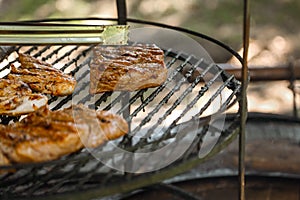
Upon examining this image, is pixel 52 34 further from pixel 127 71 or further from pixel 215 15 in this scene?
pixel 215 15

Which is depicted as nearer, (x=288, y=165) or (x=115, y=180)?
(x=115, y=180)

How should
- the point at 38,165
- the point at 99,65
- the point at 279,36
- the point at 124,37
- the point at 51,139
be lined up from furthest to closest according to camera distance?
1. the point at 279,36
2. the point at 124,37
3. the point at 99,65
4. the point at 51,139
5. the point at 38,165

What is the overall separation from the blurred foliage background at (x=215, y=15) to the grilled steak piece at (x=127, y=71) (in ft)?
9.06

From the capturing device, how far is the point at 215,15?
5.89m

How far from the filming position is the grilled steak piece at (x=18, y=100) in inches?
82.9

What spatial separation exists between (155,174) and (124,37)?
3.18 feet

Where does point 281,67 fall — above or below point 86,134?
above

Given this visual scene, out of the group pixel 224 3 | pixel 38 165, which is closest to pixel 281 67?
pixel 38 165

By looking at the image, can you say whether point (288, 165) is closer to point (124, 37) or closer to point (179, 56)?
point (179, 56)

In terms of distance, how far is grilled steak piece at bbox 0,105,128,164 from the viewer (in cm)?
177

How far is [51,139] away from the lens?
1.80 m

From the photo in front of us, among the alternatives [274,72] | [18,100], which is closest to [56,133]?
[18,100]

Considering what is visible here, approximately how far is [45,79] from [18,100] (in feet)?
0.63

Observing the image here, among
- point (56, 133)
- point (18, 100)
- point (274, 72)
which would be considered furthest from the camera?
point (274, 72)
